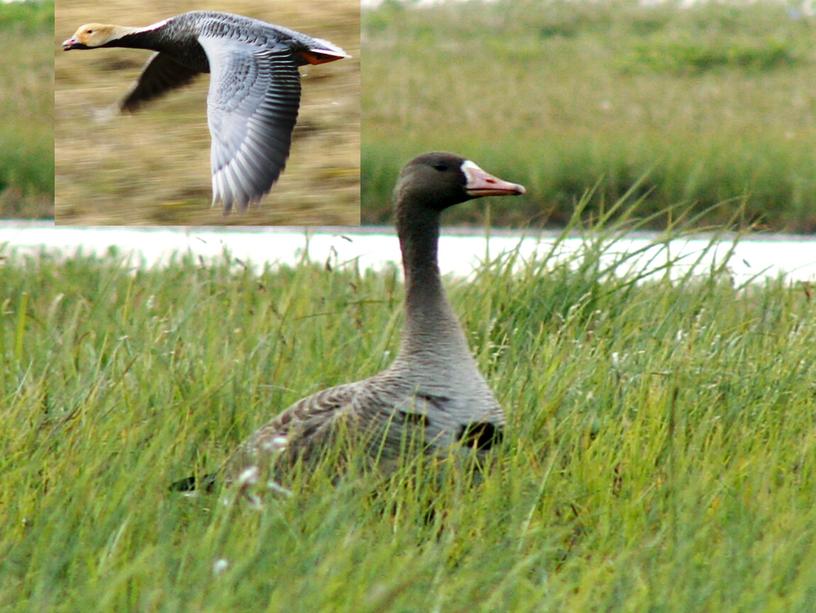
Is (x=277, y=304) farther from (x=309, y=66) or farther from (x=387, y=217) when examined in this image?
(x=387, y=217)

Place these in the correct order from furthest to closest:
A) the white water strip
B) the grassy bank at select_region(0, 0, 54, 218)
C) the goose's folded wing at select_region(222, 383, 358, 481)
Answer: the grassy bank at select_region(0, 0, 54, 218) < the white water strip < the goose's folded wing at select_region(222, 383, 358, 481)

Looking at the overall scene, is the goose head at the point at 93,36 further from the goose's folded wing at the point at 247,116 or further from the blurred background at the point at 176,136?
the goose's folded wing at the point at 247,116

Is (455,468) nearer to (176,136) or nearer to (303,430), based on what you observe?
(303,430)

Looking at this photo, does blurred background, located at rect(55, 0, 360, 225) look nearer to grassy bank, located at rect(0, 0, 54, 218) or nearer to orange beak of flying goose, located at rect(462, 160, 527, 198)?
orange beak of flying goose, located at rect(462, 160, 527, 198)

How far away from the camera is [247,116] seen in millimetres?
3723

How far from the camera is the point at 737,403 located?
3.82 meters

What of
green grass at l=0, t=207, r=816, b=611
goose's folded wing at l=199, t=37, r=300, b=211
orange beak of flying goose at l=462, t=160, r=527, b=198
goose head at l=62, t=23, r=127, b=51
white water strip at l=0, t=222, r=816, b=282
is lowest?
green grass at l=0, t=207, r=816, b=611

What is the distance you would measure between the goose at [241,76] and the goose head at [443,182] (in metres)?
0.31

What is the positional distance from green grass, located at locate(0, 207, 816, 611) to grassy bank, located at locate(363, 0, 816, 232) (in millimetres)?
2054

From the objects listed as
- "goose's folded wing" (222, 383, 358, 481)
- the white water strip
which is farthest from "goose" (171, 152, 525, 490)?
the white water strip

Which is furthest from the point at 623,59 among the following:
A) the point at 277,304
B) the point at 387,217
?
the point at 277,304

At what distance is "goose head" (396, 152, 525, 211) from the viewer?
147 inches

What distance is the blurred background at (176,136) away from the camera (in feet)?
13.4

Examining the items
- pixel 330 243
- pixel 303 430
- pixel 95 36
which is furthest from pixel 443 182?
pixel 330 243
